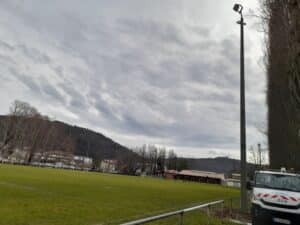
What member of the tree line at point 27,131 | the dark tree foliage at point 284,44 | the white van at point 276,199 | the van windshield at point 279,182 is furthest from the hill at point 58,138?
the white van at point 276,199

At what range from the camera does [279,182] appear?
12969 millimetres

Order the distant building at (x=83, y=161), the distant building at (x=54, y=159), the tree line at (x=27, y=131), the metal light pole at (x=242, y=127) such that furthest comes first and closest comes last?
the distant building at (x=83, y=161) → the distant building at (x=54, y=159) → the tree line at (x=27, y=131) → the metal light pole at (x=242, y=127)

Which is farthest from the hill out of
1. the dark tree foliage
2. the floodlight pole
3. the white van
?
the white van

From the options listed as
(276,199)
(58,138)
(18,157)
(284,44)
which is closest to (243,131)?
(284,44)

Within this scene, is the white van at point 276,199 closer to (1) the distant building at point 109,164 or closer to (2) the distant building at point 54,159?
(2) the distant building at point 54,159

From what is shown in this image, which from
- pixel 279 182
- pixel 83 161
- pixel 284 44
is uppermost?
pixel 83 161

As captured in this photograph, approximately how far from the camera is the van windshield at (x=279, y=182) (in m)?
12.7

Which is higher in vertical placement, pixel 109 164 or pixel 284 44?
pixel 109 164

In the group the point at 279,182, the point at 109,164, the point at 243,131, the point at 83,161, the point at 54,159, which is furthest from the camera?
the point at 109,164

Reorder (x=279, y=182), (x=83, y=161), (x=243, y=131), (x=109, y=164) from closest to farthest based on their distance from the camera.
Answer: (x=279, y=182) < (x=243, y=131) < (x=83, y=161) < (x=109, y=164)

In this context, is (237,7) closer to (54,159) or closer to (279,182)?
(279,182)

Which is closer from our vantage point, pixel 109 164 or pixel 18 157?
pixel 18 157

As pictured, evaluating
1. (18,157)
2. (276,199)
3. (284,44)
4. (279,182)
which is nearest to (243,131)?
(279,182)

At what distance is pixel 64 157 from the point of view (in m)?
144
